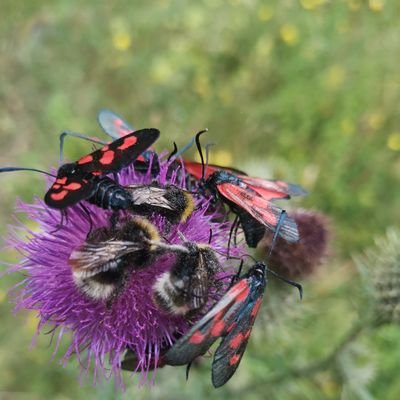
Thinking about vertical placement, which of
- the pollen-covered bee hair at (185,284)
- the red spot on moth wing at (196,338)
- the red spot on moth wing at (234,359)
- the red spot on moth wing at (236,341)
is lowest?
the red spot on moth wing at (234,359)

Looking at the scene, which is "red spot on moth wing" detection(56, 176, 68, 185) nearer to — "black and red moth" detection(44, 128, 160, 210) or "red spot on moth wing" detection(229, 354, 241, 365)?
"black and red moth" detection(44, 128, 160, 210)

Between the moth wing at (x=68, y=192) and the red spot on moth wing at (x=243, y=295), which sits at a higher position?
the moth wing at (x=68, y=192)

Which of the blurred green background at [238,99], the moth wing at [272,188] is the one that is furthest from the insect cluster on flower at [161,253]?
the blurred green background at [238,99]

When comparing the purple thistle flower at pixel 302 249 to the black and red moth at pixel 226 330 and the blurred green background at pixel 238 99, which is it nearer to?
the black and red moth at pixel 226 330

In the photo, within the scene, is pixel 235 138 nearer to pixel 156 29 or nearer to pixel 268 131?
pixel 268 131

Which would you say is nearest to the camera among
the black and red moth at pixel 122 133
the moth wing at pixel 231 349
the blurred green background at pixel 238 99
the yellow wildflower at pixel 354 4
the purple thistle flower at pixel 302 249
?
the moth wing at pixel 231 349

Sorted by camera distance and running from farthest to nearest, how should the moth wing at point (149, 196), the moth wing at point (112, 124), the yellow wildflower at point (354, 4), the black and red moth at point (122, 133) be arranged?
the yellow wildflower at point (354, 4)
the moth wing at point (112, 124)
the black and red moth at point (122, 133)
the moth wing at point (149, 196)
